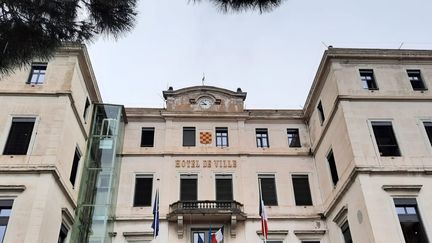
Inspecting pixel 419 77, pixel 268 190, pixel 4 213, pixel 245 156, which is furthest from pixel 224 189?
pixel 419 77

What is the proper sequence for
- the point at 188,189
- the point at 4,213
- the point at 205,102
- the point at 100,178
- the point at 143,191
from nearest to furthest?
the point at 4,213 < the point at 100,178 < the point at 143,191 < the point at 188,189 < the point at 205,102

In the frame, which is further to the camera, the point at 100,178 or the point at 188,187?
the point at 188,187

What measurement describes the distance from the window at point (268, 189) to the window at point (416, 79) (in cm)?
897

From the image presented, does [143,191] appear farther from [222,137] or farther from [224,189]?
[222,137]

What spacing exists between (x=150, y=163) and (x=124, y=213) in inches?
129

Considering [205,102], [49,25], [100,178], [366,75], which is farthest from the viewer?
[205,102]

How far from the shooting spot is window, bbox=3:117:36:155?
17906mm

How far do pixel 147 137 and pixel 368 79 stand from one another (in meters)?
12.9

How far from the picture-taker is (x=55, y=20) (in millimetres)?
8164

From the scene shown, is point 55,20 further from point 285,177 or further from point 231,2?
point 285,177

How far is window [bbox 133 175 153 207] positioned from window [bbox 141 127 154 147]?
217cm

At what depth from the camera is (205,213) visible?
21281 millimetres

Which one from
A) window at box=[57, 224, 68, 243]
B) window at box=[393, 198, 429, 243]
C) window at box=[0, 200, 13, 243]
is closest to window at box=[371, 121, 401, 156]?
window at box=[393, 198, 429, 243]

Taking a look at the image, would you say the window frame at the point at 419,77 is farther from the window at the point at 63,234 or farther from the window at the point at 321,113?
the window at the point at 63,234
